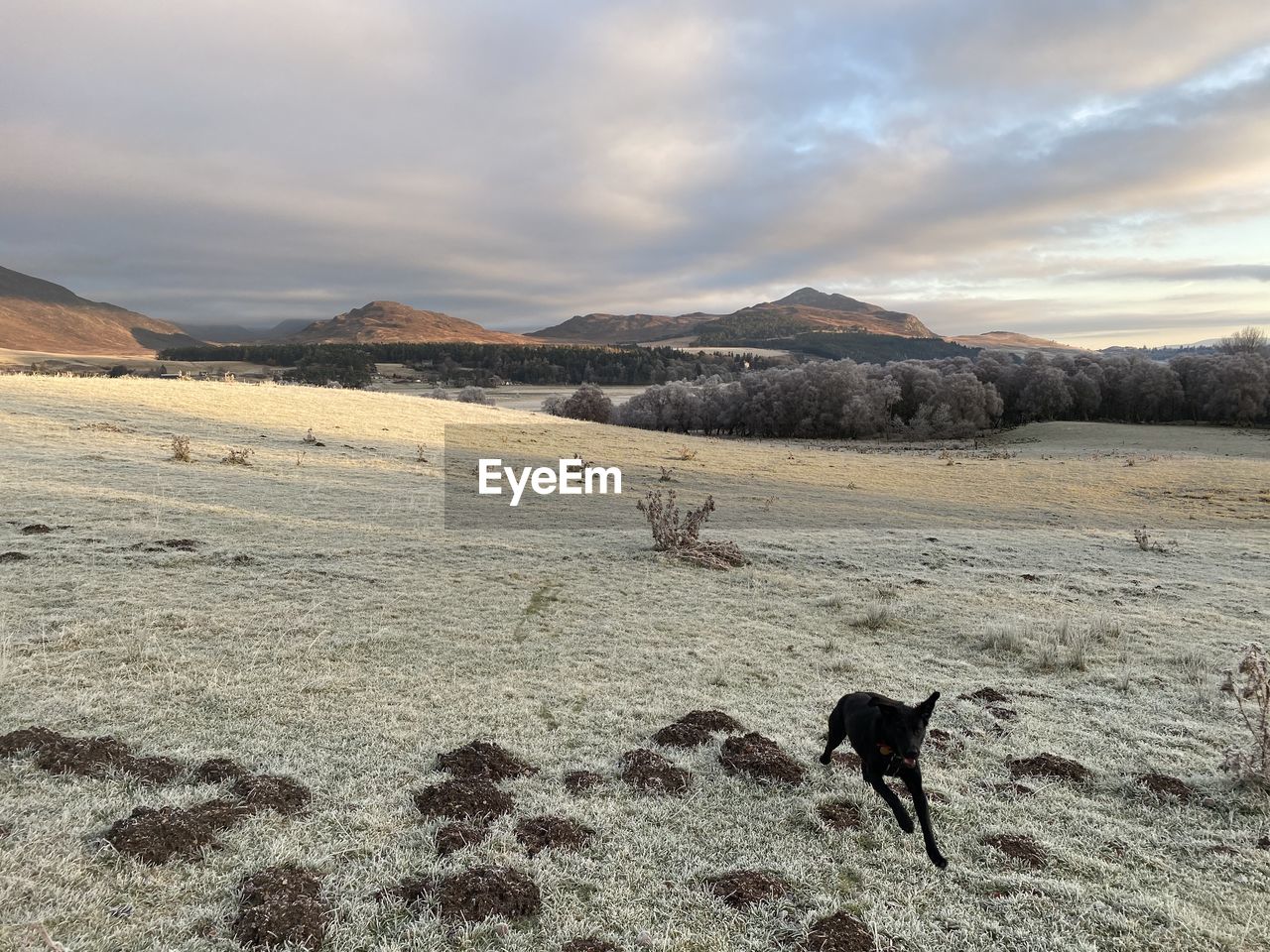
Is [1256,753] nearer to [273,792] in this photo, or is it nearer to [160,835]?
[273,792]

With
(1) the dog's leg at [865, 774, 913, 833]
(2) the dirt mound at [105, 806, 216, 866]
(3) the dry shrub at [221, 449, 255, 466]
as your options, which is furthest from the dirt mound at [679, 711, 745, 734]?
(3) the dry shrub at [221, 449, 255, 466]

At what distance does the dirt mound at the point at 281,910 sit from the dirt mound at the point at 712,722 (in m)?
4.55

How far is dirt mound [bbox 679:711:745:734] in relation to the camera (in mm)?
7988

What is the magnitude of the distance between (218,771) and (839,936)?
582 cm

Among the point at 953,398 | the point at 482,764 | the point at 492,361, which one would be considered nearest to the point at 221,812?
the point at 482,764

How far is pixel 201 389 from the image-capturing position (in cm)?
4481

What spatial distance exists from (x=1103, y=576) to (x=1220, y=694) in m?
10.0

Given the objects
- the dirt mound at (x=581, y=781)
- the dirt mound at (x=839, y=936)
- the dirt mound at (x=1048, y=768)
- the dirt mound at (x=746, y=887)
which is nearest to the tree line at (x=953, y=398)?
the dirt mound at (x=1048, y=768)

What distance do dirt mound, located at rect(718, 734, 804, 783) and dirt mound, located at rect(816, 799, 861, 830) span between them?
51 cm

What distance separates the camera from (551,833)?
5609mm

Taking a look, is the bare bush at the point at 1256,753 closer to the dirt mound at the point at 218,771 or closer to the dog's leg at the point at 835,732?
the dog's leg at the point at 835,732

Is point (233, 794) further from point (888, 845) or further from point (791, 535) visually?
point (791, 535)

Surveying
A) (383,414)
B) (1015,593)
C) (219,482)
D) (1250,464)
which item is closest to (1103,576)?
(1015,593)

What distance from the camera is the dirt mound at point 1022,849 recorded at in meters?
5.48
